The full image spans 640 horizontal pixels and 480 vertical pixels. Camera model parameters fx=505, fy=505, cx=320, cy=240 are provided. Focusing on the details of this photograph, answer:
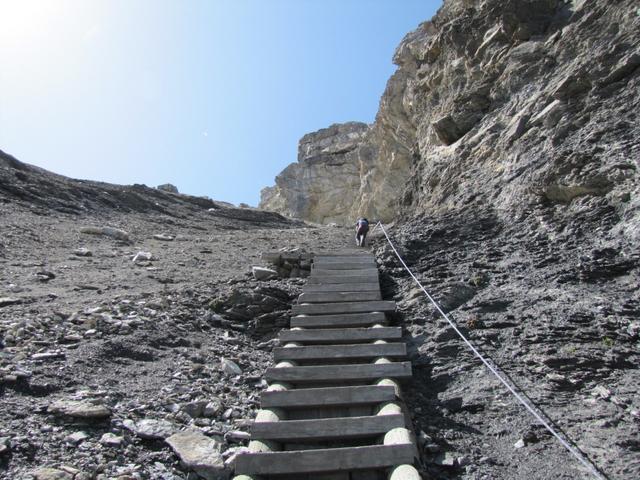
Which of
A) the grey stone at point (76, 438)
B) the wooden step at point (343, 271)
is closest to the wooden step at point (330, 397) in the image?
the grey stone at point (76, 438)

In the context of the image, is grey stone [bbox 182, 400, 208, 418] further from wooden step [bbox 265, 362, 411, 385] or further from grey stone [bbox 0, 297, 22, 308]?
grey stone [bbox 0, 297, 22, 308]

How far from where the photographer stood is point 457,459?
13.8 feet

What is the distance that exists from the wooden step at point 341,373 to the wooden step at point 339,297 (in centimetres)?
265

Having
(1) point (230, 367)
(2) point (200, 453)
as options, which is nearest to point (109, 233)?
(1) point (230, 367)

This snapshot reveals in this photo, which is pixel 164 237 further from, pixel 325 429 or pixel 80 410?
pixel 325 429

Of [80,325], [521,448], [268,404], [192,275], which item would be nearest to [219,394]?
[268,404]

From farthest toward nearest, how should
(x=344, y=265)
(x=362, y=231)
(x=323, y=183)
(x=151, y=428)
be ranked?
(x=323, y=183), (x=362, y=231), (x=344, y=265), (x=151, y=428)

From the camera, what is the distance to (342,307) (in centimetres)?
782

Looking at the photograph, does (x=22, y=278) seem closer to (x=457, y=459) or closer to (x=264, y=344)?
(x=264, y=344)

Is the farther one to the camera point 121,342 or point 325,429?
point 121,342

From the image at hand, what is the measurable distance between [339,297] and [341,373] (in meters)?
2.82

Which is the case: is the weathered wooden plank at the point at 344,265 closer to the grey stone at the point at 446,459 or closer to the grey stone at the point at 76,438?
the grey stone at the point at 446,459

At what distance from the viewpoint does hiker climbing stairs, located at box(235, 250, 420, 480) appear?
4047mm

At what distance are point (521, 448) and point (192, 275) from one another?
8294mm
